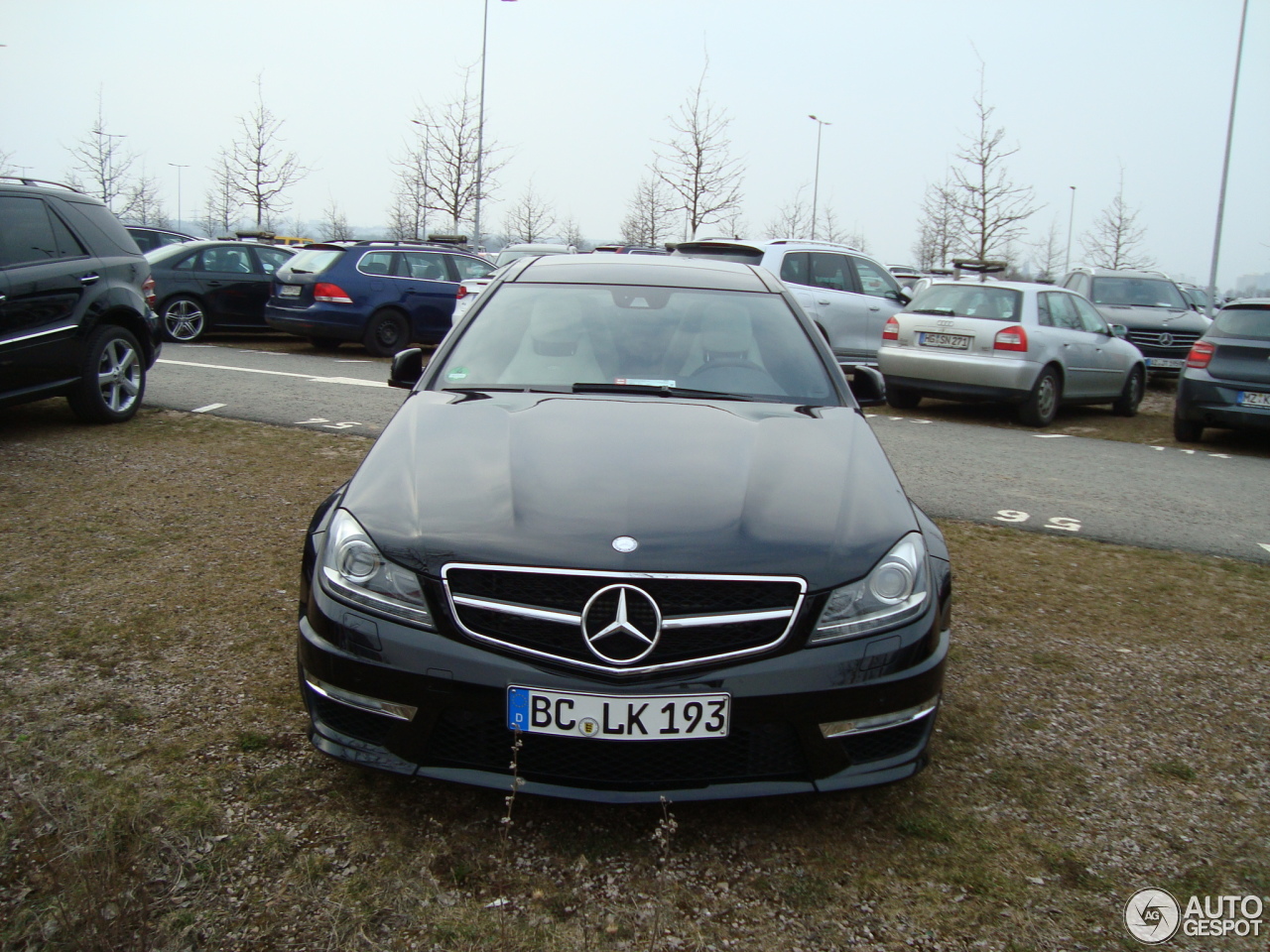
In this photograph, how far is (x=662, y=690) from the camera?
2496 mm

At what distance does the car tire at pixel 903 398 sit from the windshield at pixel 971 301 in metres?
0.89

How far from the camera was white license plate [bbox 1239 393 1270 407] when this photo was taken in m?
10.0

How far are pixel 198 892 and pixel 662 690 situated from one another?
3.85 feet

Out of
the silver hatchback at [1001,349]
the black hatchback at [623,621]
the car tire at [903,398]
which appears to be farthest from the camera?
the car tire at [903,398]

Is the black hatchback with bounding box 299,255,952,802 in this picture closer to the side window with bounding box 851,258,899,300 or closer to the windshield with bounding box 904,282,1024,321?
the windshield with bounding box 904,282,1024,321

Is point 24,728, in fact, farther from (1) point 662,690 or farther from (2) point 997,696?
(2) point 997,696

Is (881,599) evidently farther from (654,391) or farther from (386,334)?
(386,334)

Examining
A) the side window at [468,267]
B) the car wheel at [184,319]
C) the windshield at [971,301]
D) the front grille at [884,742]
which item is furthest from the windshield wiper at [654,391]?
the car wheel at [184,319]

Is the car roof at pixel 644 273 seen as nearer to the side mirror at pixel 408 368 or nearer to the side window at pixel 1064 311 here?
the side mirror at pixel 408 368

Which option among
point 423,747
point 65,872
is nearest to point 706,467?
point 423,747

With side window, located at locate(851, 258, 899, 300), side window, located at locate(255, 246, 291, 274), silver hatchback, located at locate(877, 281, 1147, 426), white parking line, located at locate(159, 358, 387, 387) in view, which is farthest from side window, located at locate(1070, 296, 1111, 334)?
side window, located at locate(255, 246, 291, 274)

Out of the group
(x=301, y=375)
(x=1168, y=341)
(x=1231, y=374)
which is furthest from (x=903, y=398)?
(x=301, y=375)

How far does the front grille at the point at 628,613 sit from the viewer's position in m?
2.52

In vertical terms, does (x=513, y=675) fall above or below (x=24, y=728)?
above
